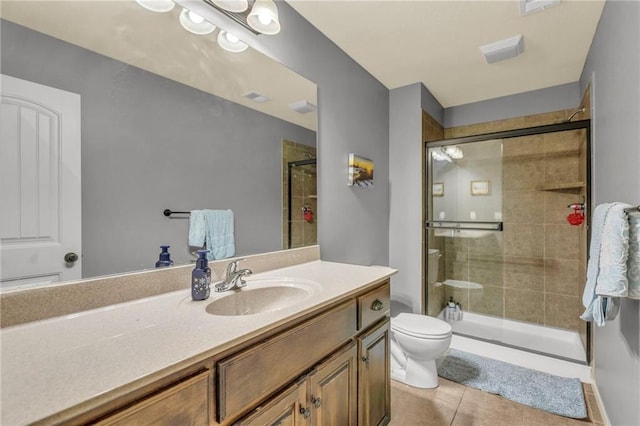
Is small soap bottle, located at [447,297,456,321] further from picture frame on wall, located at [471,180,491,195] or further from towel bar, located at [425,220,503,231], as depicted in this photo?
picture frame on wall, located at [471,180,491,195]

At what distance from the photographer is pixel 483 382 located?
2145 millimetres

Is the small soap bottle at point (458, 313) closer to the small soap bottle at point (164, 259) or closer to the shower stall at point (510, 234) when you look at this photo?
the shower stall at point (510, 234)

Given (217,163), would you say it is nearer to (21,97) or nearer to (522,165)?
(21,97)

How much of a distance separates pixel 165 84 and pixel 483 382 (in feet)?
8.74

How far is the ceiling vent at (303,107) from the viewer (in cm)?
188

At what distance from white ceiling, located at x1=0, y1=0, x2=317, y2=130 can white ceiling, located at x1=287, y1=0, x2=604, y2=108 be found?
53 cm

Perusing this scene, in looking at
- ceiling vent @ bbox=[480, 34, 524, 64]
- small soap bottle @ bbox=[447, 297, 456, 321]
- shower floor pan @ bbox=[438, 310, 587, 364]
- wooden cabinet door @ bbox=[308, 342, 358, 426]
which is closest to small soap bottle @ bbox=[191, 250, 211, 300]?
wooden cabinet door @ bbox=[308, 342, 358, 426]

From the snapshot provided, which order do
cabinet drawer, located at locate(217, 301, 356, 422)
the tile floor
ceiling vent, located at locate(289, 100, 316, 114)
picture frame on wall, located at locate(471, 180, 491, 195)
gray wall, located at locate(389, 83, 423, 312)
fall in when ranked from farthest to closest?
1. picture frame on wall, located at locate(471, 180, 491, 195)
2. gray wall, located at locate(389, 83, 423, 312)
3. ceiling vent, located at locate(289, 100, 316, 114)
4. the tile floor
5. cabinet drawer, located at locate(217, 301, 356, 422)

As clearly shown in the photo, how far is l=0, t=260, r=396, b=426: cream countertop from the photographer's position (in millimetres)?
551

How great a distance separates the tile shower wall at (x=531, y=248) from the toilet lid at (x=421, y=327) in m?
1.04

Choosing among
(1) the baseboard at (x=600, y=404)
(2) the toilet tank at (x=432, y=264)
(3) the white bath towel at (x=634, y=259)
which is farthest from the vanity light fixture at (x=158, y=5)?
(1) the baseboard at (x=600, y=404)

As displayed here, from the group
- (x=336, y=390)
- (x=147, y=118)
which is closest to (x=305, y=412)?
(x=336, y=390)

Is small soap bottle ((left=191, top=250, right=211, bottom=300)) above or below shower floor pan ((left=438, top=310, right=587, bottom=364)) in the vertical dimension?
above

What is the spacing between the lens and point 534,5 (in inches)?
68.2
